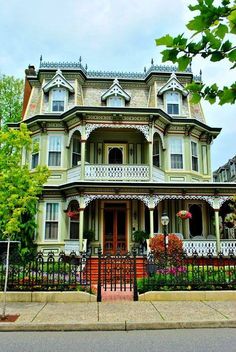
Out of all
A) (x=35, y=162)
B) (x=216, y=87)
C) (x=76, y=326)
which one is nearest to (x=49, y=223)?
(x=35, y=162)

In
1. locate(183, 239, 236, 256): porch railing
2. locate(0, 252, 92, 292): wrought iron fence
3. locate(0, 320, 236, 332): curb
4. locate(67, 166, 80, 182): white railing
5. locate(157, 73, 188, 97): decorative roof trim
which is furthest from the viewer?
locate(157, 73, 188, 97): decorative roof trim

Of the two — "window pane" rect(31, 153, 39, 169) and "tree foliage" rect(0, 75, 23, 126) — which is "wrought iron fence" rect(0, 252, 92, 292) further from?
"tree foliage" rect(0, 75, 23, 126)

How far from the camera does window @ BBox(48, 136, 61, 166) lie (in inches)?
801

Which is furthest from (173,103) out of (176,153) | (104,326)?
(104,326)

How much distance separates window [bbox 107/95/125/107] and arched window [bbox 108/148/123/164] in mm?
2807

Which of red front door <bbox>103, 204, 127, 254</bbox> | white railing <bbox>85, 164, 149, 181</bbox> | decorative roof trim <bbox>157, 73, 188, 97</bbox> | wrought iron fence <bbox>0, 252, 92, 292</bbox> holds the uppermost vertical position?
decorative roof trim <bbox>157, 73, 188, 97</bbox>

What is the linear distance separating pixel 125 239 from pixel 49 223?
446 centimetres

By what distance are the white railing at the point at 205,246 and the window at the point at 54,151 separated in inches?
347

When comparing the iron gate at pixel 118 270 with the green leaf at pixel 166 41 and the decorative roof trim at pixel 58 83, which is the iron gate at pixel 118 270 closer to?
the green leaf at pixel 166 41

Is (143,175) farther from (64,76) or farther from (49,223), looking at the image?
(64,76)

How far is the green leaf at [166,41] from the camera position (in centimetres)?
246

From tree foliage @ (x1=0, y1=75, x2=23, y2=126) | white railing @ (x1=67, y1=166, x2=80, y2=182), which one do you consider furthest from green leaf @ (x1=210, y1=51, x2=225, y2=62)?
tree foliage @ (x1=0, y1=75, x2=23, y2=126)

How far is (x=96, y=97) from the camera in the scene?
22109mm

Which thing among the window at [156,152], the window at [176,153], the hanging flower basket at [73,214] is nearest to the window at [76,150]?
the hanging flower basket at [73,214]
